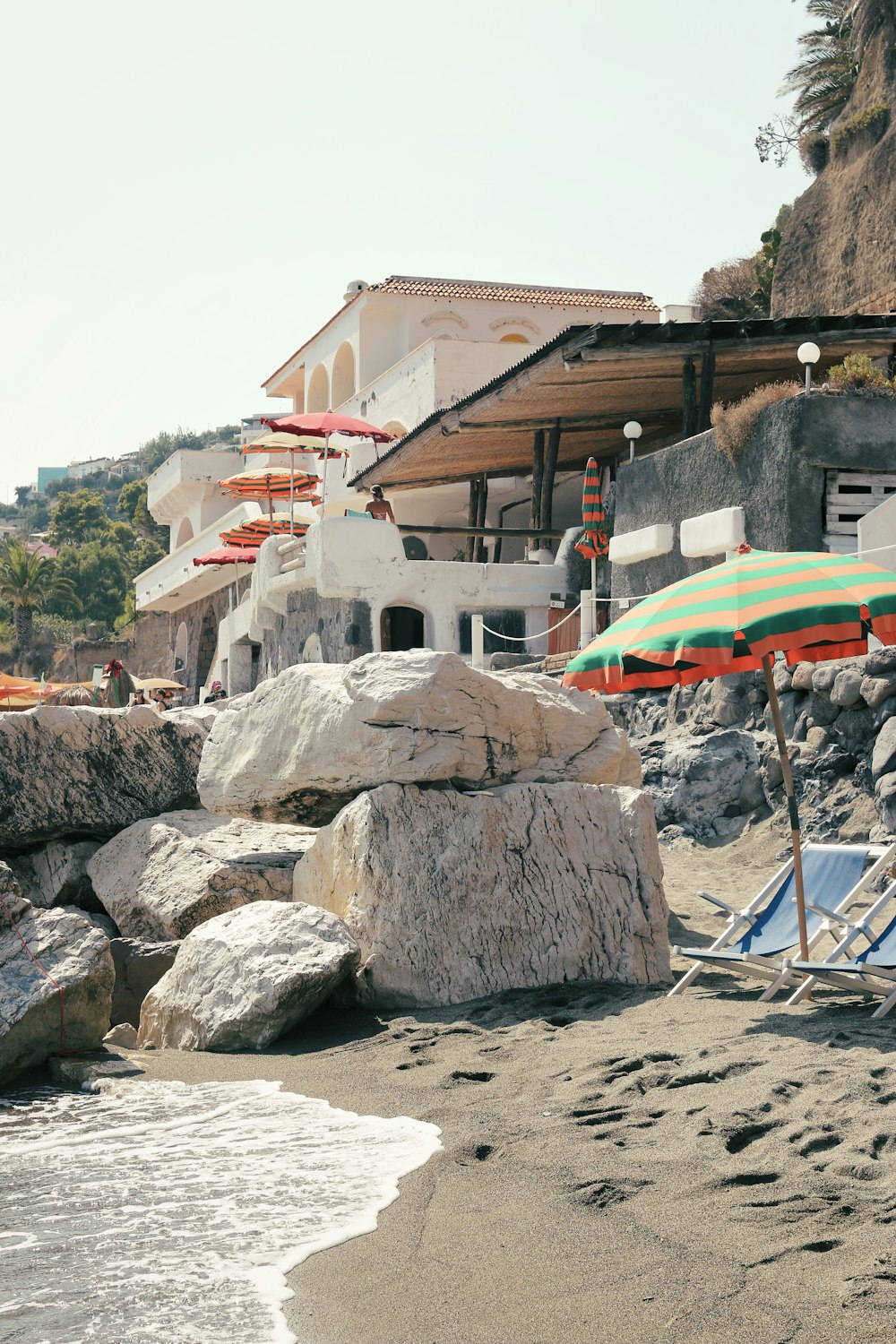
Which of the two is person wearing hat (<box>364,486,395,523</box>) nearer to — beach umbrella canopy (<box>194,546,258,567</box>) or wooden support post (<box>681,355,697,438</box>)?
wooden support post (<box>681,355,697,438</box>)

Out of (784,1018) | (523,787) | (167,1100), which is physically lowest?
(167,1100)

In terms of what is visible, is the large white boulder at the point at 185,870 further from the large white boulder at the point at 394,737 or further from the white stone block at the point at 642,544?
the white stone block at the point at 642,544

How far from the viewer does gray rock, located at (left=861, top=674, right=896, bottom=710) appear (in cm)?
1078

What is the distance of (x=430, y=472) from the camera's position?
83.6ft

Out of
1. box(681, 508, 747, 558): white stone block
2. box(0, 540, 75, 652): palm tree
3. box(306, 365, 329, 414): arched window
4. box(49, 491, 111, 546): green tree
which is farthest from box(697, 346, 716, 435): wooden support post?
box(49, 491, 111, 546): green tree

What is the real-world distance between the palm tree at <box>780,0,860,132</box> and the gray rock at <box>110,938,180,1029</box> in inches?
1290

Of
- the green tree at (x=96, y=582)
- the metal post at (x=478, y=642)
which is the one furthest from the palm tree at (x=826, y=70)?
the green tree at (x=96, y=582)

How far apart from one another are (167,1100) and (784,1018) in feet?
8.98

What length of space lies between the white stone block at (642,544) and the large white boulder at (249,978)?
30.8 feet

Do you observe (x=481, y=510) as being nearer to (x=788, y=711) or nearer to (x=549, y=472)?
(x=549, y=472)

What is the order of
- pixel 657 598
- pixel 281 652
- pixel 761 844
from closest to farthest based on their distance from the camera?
pixel 657 598, pixel 761 844, pixel 281 652

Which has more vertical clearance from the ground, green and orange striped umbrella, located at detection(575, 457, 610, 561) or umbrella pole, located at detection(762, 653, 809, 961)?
green and orange striped umbrella, located at detection(575, 457, 610, 561)

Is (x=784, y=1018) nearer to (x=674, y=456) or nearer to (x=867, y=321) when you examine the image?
(x=674, y=456)

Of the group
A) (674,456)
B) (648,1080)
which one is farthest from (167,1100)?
(674,456)
